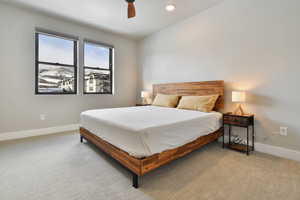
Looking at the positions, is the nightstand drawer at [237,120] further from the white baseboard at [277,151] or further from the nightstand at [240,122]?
the white baseboard at [277,151]

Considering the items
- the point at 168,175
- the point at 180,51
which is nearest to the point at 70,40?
the point at 180,51

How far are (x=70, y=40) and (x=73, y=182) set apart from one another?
3.57 meters

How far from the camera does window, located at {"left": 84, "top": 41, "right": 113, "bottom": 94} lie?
13.4 ft

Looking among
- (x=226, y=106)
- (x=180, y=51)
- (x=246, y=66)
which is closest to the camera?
(x=246, y=66)

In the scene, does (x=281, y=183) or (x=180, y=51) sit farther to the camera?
(x=180, y=51)

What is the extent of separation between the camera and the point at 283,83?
7.27 feet

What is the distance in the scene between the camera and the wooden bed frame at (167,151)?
1.51 metres

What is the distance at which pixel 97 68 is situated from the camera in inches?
169

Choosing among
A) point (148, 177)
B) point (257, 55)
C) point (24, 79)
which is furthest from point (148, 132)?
point (24, 79)

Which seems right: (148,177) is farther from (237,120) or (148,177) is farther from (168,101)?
(168,101)

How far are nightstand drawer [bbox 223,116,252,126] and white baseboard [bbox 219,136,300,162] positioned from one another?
0.49 metres

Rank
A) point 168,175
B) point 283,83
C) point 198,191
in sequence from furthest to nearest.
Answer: point 283,83, point 168,175, point 198,191

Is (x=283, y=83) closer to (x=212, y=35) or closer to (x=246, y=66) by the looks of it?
(x=246, y=66)

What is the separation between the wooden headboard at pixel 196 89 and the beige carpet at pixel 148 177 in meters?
1.15
